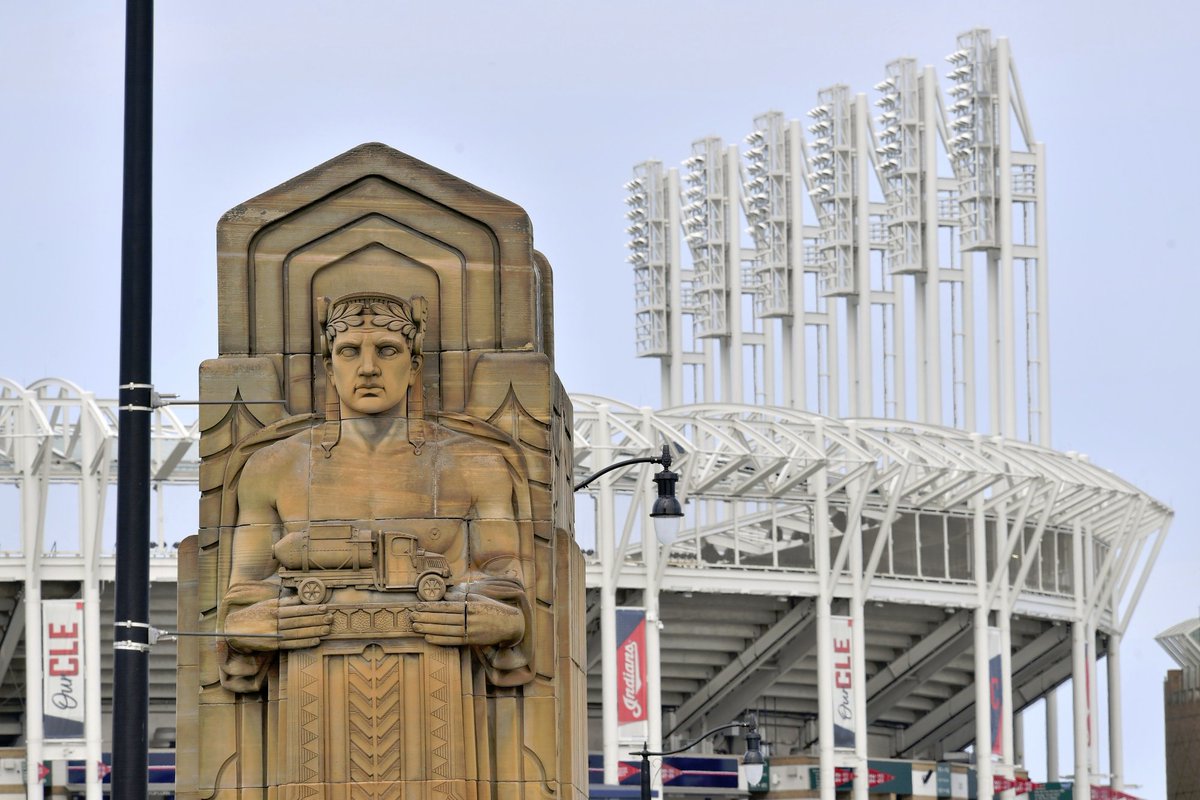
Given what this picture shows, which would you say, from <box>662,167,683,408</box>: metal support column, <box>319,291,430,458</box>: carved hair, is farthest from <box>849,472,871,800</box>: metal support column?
<box>319,291,430,458</box>: carved hair

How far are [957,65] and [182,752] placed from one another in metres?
76.7

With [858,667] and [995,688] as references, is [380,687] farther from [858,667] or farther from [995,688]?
[995,688]

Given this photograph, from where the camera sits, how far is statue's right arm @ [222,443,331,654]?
2028cm

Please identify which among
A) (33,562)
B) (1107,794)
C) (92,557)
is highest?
(92,557)

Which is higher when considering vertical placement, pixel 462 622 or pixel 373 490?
pixel 373 490

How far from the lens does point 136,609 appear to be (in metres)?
17.7

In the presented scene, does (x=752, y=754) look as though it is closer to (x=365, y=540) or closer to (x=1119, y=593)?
(x=365, y=540)

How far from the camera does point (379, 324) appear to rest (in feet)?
68.1

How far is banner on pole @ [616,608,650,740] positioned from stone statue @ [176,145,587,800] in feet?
172

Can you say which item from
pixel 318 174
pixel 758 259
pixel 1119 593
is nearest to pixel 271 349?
pixel 318 174

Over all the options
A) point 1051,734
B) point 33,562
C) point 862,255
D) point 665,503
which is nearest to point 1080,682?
point 1051,734

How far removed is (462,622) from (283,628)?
1430mm

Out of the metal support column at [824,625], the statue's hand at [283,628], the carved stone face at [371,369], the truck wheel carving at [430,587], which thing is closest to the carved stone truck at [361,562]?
the truck wheel carving at [430,587]

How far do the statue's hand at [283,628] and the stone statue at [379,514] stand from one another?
2 cm
